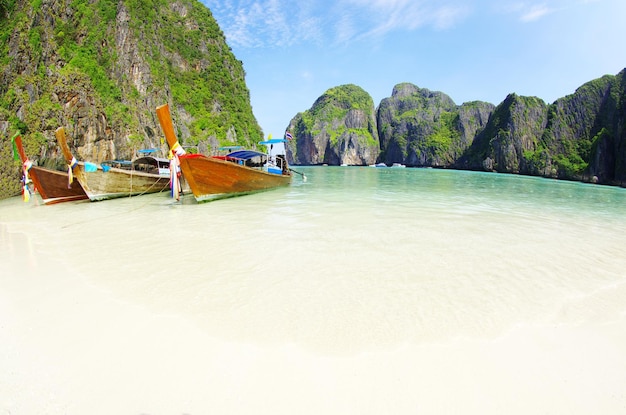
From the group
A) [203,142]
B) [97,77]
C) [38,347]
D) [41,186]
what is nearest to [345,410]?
[38,347]

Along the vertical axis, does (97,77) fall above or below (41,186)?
above

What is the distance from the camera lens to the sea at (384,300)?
2189 mm

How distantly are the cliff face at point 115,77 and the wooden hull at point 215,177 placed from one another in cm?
1358

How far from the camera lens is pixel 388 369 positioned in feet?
7.84

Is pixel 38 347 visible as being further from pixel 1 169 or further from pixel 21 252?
pixel 1 169

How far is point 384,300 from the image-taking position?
3588 mm

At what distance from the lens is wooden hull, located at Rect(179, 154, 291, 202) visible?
36.9ft

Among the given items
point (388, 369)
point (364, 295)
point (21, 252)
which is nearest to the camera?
point (388, 369)

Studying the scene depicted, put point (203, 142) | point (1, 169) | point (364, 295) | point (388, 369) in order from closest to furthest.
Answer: point (388, 369), point (364, 295), point (1, 169), point (203, 142)

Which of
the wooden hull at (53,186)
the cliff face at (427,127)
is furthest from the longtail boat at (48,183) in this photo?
the cliff face at (427,127)

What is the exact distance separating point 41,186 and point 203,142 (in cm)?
3474

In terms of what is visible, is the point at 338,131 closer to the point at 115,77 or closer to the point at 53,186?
the point at 115,77

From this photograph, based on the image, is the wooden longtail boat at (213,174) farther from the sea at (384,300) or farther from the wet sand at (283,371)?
the wet sand at (283,371)

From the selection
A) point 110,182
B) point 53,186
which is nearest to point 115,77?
point 53,186
